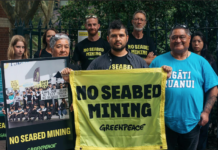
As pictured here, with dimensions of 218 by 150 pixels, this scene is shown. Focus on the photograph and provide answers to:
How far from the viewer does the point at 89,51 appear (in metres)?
4.80

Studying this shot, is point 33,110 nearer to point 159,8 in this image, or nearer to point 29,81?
point 29,81

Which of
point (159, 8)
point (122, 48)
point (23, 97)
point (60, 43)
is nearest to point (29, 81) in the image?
point (23, 97)

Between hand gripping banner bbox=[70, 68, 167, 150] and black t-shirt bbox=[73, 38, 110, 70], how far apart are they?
1478mm

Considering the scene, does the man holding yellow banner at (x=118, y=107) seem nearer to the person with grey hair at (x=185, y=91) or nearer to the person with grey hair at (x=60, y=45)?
the person with grey hair at (x=185, y=91)

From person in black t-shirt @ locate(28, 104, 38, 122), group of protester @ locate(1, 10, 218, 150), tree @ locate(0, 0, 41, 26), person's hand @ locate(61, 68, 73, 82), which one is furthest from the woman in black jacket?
tree @ locate(0, 0, 41, 26)

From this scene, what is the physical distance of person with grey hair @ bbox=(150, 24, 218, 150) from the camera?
3.27m

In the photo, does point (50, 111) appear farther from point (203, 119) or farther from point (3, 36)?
point (3, 36)

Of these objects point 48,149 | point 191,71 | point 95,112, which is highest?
point 191,71

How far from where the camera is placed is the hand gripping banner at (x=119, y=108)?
330 centimetres

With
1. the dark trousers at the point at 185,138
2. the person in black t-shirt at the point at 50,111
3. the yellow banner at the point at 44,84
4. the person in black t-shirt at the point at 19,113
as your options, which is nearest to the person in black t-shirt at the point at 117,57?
the yellow banner at the point at 44,84

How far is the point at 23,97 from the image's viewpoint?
322 centimetres

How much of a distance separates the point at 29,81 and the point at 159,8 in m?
5.25

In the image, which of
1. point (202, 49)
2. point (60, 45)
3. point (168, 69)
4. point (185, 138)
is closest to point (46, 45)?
point (60, 45)

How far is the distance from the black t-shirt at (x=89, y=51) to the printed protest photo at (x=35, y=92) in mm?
1457
